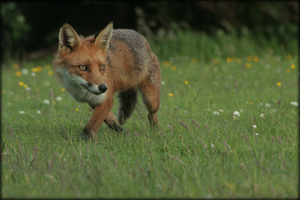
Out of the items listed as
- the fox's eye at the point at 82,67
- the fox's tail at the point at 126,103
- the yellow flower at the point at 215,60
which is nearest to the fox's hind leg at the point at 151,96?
the fox's tail at the point at 126,103

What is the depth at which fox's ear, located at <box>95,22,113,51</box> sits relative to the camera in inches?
200

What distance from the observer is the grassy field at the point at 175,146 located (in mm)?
3297

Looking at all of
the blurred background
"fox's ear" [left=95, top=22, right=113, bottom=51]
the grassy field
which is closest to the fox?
"fox's ear" [left=95, top=22, right=113, bottom=51]

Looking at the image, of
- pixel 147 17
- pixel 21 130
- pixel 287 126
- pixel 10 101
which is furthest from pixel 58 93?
pixel 147 17

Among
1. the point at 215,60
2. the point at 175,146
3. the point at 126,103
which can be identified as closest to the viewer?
the point at 175,146

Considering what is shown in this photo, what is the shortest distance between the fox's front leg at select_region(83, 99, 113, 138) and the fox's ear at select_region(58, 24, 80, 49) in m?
0.89

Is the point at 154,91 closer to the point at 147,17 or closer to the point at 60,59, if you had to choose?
the point at 60,59

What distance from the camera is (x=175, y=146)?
445 cm

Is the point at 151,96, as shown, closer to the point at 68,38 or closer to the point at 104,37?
the point at 104,37

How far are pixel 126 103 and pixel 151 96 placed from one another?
520 mm

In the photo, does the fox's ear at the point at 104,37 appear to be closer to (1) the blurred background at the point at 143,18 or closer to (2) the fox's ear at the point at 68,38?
(2) the fox's ear at the point at 68,38

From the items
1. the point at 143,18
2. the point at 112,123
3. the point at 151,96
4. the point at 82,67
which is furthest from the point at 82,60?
the point at 143,18

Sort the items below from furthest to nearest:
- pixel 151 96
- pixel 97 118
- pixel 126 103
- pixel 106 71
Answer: pixel 126 103 < pixel 151 96 < pixel 106 71 < pixel 97 118

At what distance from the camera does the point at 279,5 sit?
12828 mm
